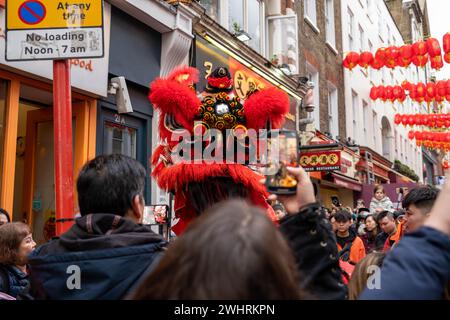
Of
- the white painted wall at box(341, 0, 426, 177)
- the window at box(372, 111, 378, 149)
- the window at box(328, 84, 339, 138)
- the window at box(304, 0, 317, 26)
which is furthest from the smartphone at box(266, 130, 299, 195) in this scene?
the window at box(372, 111, 378, 149)

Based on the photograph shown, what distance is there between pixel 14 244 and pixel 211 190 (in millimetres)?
1450

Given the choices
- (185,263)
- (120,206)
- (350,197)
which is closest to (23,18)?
(120,206)

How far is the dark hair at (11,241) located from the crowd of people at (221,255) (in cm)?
155

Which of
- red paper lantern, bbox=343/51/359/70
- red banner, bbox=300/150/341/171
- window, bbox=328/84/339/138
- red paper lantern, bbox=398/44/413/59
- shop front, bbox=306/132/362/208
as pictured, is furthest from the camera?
window, bbox=328/84/339/138

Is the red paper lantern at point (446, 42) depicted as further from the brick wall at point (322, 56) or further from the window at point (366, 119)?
the window at point (366, 119)

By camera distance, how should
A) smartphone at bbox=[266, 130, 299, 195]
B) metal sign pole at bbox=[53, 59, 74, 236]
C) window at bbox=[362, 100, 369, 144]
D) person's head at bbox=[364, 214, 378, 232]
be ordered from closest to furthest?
smartphone at bbox=[266, 130, 299, 195], metal sign pole at bbox=[53, 59, 74, 236], person's head at bbox=[364, 214, 378, 232], window at bbox=[362, 100, 369, 144]

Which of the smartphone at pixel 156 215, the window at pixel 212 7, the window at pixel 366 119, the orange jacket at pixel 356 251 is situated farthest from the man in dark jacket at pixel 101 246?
the window at pixel 366 119

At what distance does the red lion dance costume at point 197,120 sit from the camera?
2.81 m

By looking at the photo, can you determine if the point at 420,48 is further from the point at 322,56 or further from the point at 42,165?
the point at 42,165

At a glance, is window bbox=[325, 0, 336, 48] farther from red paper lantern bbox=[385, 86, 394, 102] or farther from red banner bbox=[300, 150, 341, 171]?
red banner bbox=[300, 150, 341, 171]

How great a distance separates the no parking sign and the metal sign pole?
0.37ft

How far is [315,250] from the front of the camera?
1393 millimetres

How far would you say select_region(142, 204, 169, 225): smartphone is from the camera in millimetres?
4754

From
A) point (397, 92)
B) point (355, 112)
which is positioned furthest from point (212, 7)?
point (355, 112)
